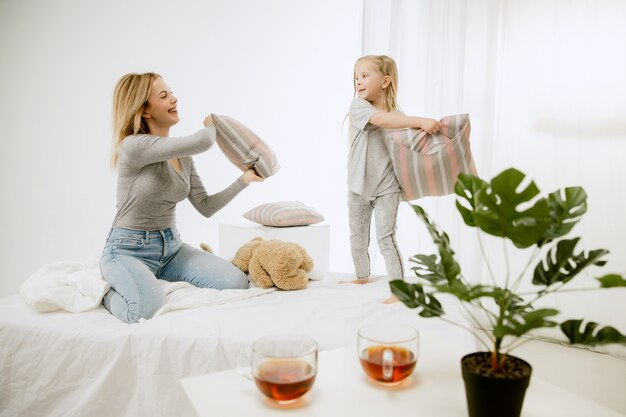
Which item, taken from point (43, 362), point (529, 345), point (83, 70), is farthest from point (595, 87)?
point (83, 70)

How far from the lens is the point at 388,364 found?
2.46 ft

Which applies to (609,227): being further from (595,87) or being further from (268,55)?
(268,55)

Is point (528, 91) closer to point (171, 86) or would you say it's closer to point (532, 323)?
point (532, 323)

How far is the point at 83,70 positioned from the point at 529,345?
110 inches

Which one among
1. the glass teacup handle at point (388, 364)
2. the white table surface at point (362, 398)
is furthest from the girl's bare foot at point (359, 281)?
the glass teacup handle at point (388, 364)

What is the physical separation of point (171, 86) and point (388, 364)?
273 centimetres

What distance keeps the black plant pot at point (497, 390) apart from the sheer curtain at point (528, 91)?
155 cm

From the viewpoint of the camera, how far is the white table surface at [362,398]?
720mm

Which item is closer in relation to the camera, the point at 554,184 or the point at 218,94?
the point at 554,184

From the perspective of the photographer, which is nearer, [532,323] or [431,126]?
[532,323]

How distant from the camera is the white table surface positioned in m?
0.72

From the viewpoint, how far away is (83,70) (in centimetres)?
286

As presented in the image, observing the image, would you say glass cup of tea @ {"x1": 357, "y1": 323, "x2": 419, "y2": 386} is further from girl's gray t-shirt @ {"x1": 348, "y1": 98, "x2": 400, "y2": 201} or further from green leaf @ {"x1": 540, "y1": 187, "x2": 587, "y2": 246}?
girl's gray t-shirt @ {"x1": 348, "y1": 98, "x2": 400, "y2": 201}

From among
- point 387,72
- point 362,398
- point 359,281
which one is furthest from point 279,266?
point 362,398
